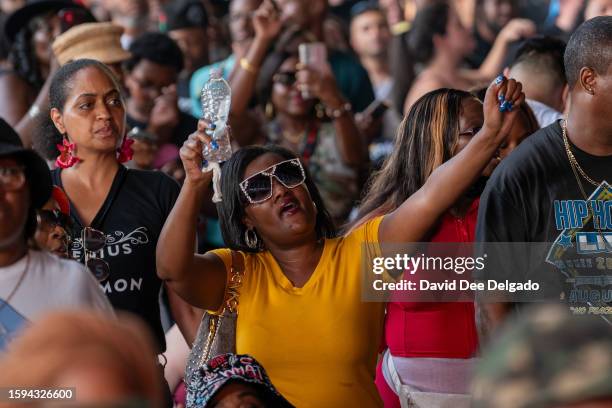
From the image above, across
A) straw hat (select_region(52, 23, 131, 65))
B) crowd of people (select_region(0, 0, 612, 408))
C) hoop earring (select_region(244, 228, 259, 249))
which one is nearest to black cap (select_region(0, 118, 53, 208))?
crowd of people (select_region(0, 0, 612, 408))

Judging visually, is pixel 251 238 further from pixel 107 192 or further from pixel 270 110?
pixel 270 110

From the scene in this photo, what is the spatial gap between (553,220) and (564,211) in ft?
0.15

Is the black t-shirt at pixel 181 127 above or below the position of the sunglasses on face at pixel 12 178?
below

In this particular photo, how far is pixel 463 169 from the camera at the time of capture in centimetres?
361

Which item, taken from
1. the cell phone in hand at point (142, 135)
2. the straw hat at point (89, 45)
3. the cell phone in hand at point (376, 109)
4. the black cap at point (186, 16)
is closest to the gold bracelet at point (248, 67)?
the cell phone in hand at point (142, 135)

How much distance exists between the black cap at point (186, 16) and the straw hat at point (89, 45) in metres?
2.62

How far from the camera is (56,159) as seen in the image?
4605mm

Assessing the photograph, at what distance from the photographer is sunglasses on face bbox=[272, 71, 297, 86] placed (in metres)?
6.76

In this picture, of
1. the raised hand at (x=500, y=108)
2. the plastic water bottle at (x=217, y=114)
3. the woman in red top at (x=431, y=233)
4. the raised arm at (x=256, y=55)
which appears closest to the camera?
the raised hand at (x=500, y=108)

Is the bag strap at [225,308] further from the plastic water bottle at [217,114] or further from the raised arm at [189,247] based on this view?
the plastic water bottle at [217,114]

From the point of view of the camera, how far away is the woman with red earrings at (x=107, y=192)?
13.5ft

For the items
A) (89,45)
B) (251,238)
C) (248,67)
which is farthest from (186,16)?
(251,238)

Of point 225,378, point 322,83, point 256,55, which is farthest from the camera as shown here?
point 256,55
